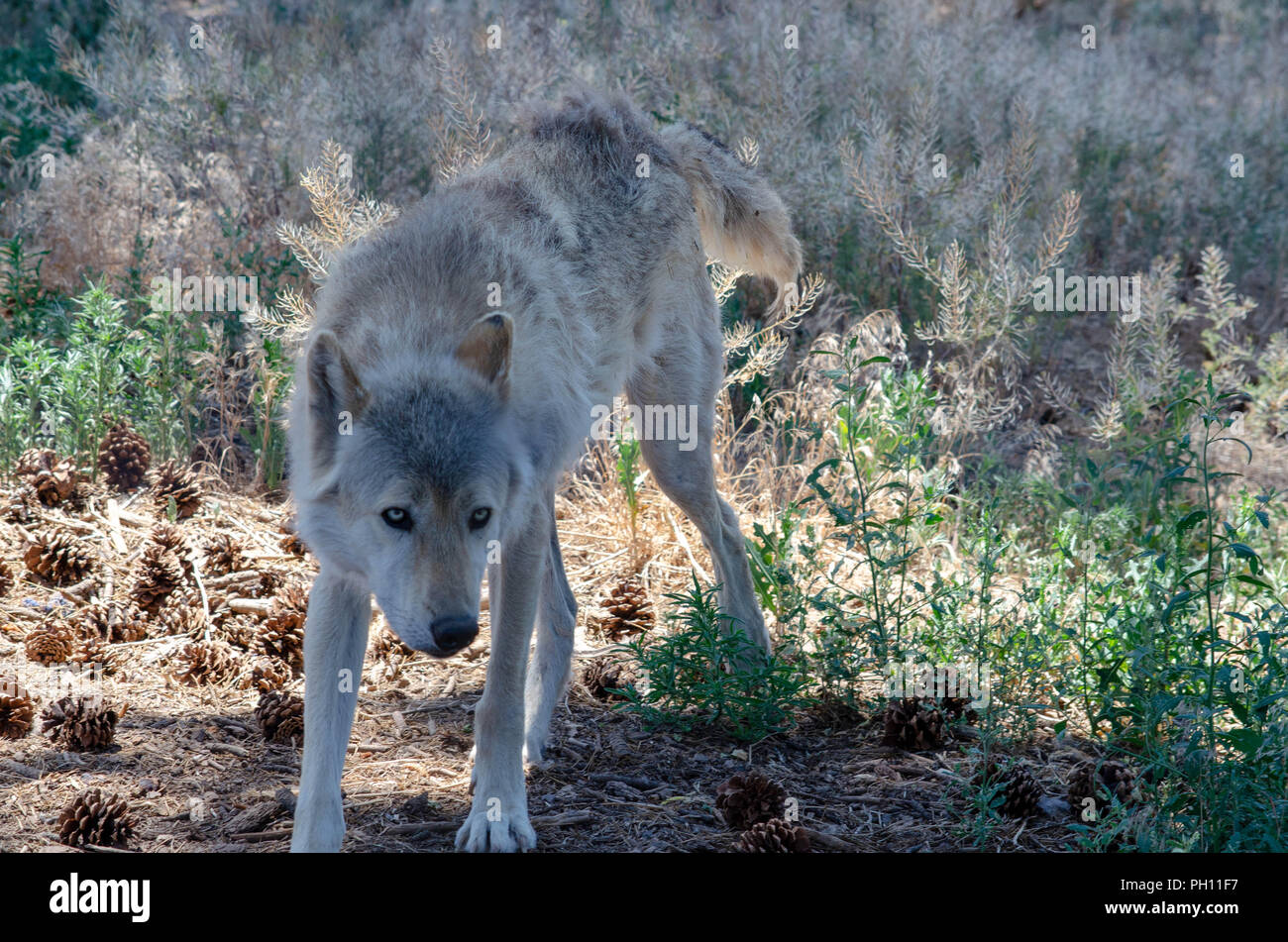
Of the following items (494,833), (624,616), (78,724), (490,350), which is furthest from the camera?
(624,616)

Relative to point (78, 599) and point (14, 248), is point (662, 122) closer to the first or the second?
point (14, 248)

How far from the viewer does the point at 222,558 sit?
17.8 feet

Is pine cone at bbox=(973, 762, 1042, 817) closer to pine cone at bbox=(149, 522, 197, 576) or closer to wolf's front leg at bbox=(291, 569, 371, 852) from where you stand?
wolf's front leg at bbox=(291, 569, 371, 852)

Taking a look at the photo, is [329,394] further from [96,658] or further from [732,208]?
[732,208]

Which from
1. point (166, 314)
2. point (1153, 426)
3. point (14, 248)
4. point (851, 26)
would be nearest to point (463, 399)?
point (166, 314)

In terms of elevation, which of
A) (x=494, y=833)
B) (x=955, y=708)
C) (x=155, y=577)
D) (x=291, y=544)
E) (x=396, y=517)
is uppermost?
(x=396, y=517)

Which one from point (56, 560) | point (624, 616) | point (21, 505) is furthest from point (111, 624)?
point (624, 616)

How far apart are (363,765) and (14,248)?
4.28m

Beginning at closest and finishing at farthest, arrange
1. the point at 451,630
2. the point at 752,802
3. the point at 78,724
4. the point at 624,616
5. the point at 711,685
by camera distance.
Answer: the point at 451,630, the point at 752,802, the point at 78,724, the point at 711,685, the point at 624,616

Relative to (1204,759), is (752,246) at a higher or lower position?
higher

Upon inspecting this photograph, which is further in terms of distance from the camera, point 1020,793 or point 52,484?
point 52,484

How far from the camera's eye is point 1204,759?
10.6 feet

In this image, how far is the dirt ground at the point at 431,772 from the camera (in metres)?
3.65

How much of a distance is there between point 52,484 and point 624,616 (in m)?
3.03
